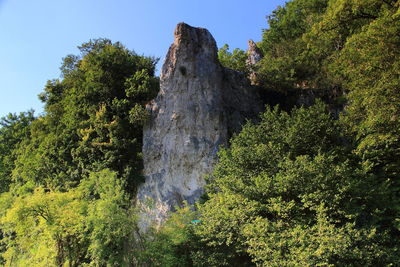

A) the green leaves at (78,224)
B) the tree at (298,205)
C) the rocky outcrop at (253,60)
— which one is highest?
the rocky outcrop at (253,60)

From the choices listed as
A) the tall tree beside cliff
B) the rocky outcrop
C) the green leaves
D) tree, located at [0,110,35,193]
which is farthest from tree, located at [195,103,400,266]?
tree, located at [0,110,35,193]

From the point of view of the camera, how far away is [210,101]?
19594 mm

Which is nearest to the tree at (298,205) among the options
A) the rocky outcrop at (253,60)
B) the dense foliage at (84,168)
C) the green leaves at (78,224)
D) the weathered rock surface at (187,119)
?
the green leaves at (78,224)

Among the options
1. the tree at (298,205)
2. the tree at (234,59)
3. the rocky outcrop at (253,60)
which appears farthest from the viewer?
the tree at (234,59)

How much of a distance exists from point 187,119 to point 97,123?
17.9 ft

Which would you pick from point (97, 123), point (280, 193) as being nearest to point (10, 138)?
point (97, 123)

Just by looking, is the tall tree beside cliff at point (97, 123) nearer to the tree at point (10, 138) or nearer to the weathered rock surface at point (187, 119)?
the weathered rock surface at point (187, 119)

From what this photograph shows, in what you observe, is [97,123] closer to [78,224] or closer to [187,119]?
[187,119]

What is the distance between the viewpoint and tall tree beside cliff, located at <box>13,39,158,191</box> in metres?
19.2

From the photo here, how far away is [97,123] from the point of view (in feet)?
66.2

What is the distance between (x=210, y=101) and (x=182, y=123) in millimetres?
2081

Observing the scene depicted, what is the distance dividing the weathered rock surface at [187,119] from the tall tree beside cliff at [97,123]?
101 centimetres

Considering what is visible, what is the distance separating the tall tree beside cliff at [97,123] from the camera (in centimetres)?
1923

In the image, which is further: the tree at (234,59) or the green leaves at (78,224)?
the tree at (234,59)
